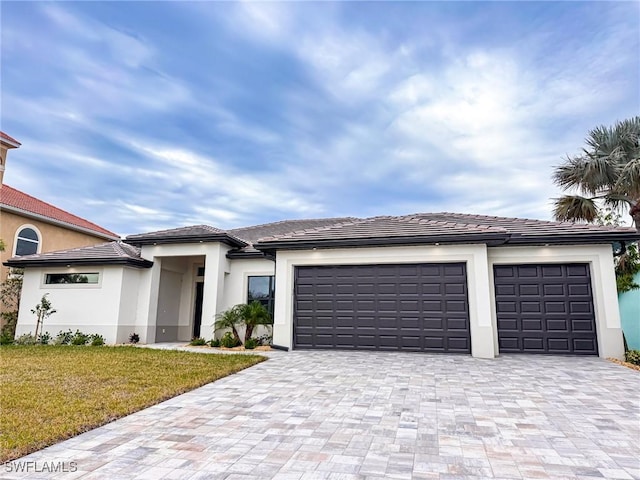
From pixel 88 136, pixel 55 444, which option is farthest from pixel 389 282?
pixel 88 136

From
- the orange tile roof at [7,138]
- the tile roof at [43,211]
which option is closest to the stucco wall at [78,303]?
the tile roof at [43,211]

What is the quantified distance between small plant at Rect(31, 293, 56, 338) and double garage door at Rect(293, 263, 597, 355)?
9382mm

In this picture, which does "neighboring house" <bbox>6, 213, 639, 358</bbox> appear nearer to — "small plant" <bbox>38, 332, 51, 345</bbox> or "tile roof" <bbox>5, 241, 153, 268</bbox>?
"tile roof" <bbox>5, 241, 153, 268</bbox>

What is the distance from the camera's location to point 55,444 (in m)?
3.75

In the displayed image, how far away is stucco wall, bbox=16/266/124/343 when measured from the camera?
13242 mm

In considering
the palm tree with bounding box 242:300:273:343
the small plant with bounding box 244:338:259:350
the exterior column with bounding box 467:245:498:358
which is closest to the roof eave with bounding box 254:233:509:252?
the exterior column with bounding box 467:245:498:358

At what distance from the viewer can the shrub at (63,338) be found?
1321 centimetres

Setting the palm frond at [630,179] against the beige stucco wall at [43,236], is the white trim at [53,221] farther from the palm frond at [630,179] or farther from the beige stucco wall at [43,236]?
the palm frond at [630,179]

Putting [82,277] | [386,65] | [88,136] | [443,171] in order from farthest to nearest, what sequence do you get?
[443,171] → [88,136] → [82,277] → [386,65]

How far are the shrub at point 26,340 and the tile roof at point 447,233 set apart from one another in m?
9.27

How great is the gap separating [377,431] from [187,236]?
1101cm

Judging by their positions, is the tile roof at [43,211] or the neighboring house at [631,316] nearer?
the neighboring house at [631,316]

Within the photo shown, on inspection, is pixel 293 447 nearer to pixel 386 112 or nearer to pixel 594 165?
pixel 594 165

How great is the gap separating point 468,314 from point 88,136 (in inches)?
641
